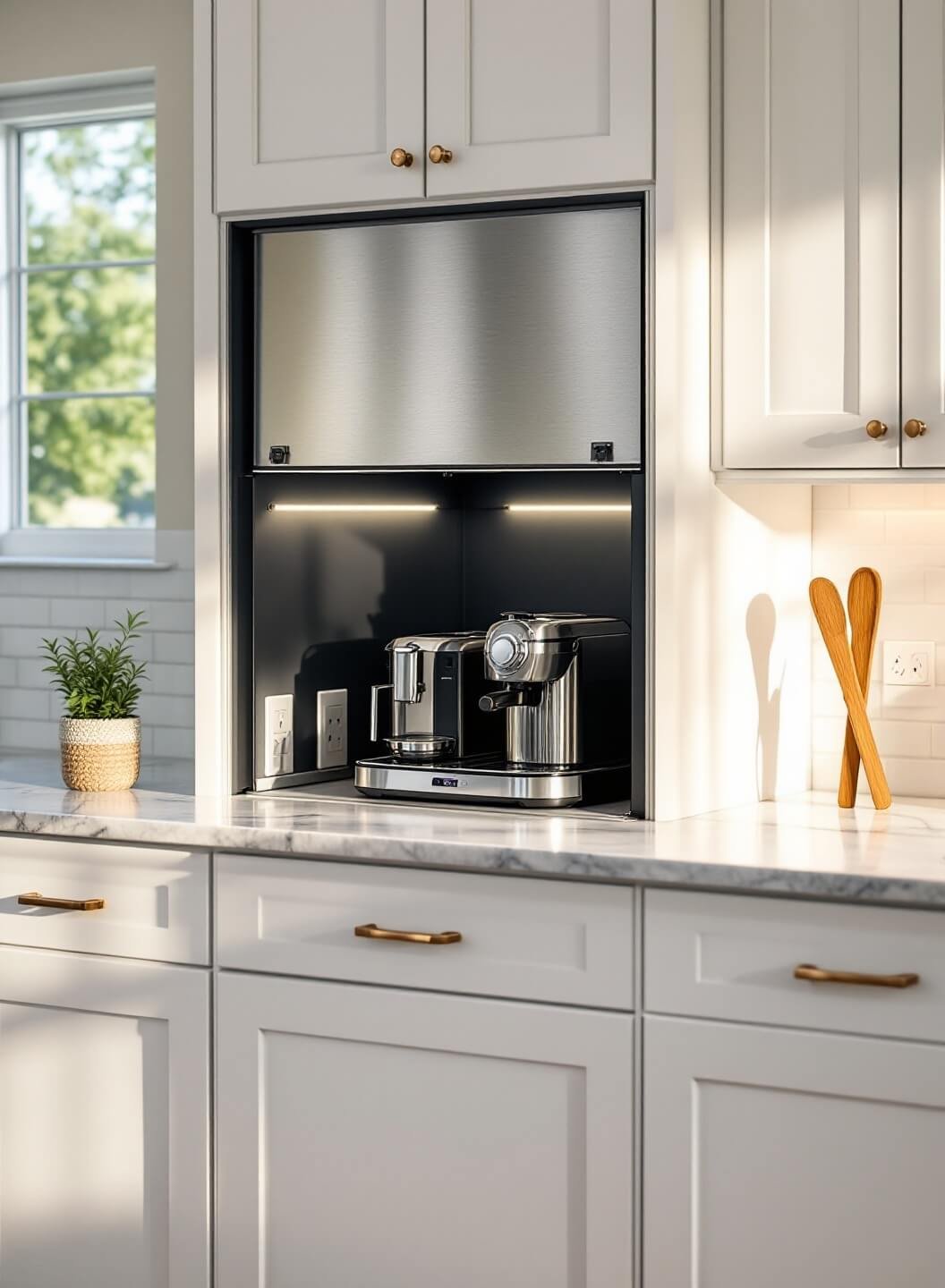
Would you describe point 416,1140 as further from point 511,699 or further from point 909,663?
point 909,663

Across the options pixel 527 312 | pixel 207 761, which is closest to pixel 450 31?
pixel 527 312

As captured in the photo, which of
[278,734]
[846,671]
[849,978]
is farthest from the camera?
[278,734]

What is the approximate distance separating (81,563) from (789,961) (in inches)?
73.3

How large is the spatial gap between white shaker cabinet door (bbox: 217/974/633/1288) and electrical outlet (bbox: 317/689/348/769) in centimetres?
54

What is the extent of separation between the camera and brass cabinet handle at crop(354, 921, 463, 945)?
2.28 metres

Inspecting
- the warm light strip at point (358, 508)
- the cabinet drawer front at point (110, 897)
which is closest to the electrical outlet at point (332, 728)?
the warm light strip at point (358, 508)

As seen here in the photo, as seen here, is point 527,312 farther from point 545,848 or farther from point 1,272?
point 1,272

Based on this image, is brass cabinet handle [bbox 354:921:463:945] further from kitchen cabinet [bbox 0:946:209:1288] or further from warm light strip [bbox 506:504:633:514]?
warm light strip [bbox 506:504:633:514]

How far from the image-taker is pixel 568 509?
299 centimetres

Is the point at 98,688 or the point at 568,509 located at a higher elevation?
the point at 568,509

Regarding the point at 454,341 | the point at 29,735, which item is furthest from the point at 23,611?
the point at 454,341

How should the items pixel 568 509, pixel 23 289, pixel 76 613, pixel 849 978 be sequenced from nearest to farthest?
pixel 849 978
pixel 568 509
pixel 76 613
pixel 23 289

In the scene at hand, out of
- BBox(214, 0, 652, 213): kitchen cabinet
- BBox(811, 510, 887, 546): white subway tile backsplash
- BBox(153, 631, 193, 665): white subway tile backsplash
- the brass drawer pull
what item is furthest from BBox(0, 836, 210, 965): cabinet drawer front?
BBox(811, 510, 887, 546): white subway tile backsplash

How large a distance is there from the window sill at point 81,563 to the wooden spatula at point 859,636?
142cm
